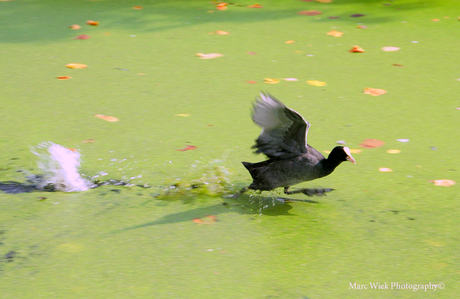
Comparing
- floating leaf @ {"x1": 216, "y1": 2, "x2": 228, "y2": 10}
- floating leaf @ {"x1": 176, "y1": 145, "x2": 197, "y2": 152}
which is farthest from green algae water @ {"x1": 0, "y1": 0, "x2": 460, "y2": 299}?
floating leaf @ {"x1": 216, "y1": 2, "x2": 228, "y2": 10}

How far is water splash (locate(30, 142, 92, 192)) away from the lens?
9.77 ft

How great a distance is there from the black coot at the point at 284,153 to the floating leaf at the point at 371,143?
29.2 inches

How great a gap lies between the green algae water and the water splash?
47 mm

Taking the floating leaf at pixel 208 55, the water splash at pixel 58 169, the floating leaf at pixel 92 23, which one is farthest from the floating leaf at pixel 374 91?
the floating leaf at pixel 92 23

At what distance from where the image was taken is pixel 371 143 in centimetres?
343

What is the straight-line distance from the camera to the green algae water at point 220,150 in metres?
2.24

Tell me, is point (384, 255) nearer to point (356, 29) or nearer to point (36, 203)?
point (36, 203)

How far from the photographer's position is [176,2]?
6285 millimetres

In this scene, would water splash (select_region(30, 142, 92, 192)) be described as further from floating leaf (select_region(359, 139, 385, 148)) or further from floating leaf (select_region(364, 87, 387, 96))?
floating leaf (select_region(364, 87, 387, 96))

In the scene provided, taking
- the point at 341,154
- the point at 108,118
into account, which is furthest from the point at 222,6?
the point at 341,154

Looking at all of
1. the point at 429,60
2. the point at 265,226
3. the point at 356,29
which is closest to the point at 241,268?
the point at 265,226

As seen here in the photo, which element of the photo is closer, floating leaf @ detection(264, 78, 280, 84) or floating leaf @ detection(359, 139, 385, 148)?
floating leaf @ detection(359, 139, 385, 148)

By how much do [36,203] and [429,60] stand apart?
3.59 metres

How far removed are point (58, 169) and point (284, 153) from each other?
1.31 meters
